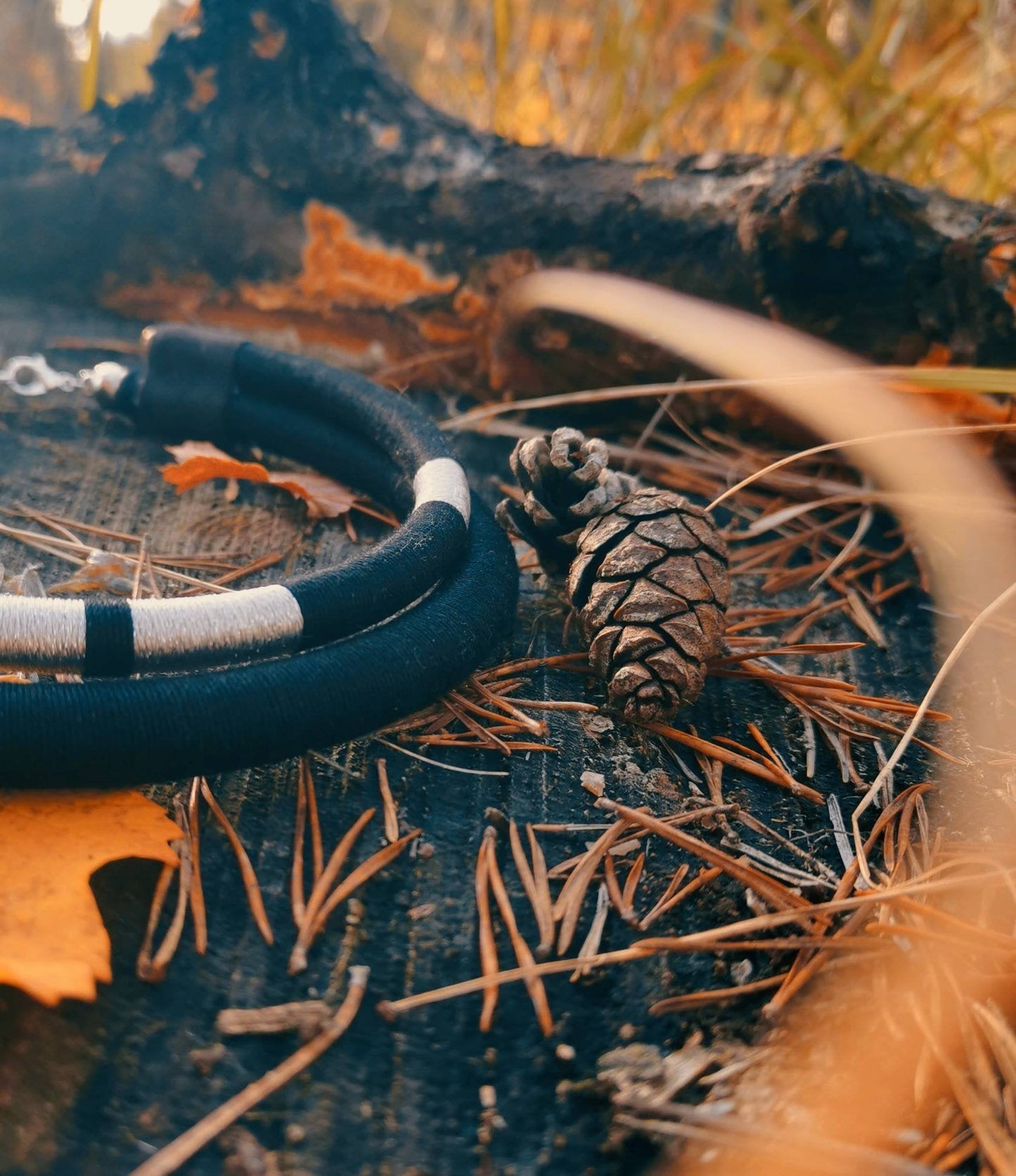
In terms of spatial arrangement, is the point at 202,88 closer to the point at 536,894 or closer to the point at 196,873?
the point at 196,873

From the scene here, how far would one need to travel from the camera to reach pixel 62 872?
851mm

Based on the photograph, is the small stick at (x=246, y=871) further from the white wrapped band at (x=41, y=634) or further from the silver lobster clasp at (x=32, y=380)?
the silver lobster clasp at (x=32, y=380)

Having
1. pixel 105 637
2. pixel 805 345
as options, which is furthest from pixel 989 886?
pixel 805 345

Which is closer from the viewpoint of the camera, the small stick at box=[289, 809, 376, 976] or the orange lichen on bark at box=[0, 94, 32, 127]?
the small stick at box=[289, 809, 376, 976]

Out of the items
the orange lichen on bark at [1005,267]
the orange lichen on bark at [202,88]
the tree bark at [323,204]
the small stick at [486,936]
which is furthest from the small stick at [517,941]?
the orange lichen on bark at [202,88]

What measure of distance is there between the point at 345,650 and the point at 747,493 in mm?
1012

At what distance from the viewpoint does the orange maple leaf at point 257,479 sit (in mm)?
1540

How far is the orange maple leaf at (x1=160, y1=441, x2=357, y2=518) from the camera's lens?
60.6 inches

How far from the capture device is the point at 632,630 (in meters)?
1.13


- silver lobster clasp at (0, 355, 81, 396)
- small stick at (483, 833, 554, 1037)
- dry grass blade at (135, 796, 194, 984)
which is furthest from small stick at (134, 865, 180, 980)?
silver lobster clasp at (0, 355, 81, 396)

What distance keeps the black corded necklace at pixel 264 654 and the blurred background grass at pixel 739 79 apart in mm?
1191

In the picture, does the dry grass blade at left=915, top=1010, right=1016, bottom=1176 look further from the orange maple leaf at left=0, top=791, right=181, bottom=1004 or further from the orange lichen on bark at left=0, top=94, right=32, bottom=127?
the orange lichen on bark at left=0, top=94, right=32, bottom=127

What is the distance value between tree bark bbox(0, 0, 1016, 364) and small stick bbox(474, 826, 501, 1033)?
1.27 meters

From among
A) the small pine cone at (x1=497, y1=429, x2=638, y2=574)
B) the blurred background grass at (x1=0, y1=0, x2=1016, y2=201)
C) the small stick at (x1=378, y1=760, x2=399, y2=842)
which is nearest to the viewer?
the small stick at (x1=378, y1=760, x2=399, y2=842)
